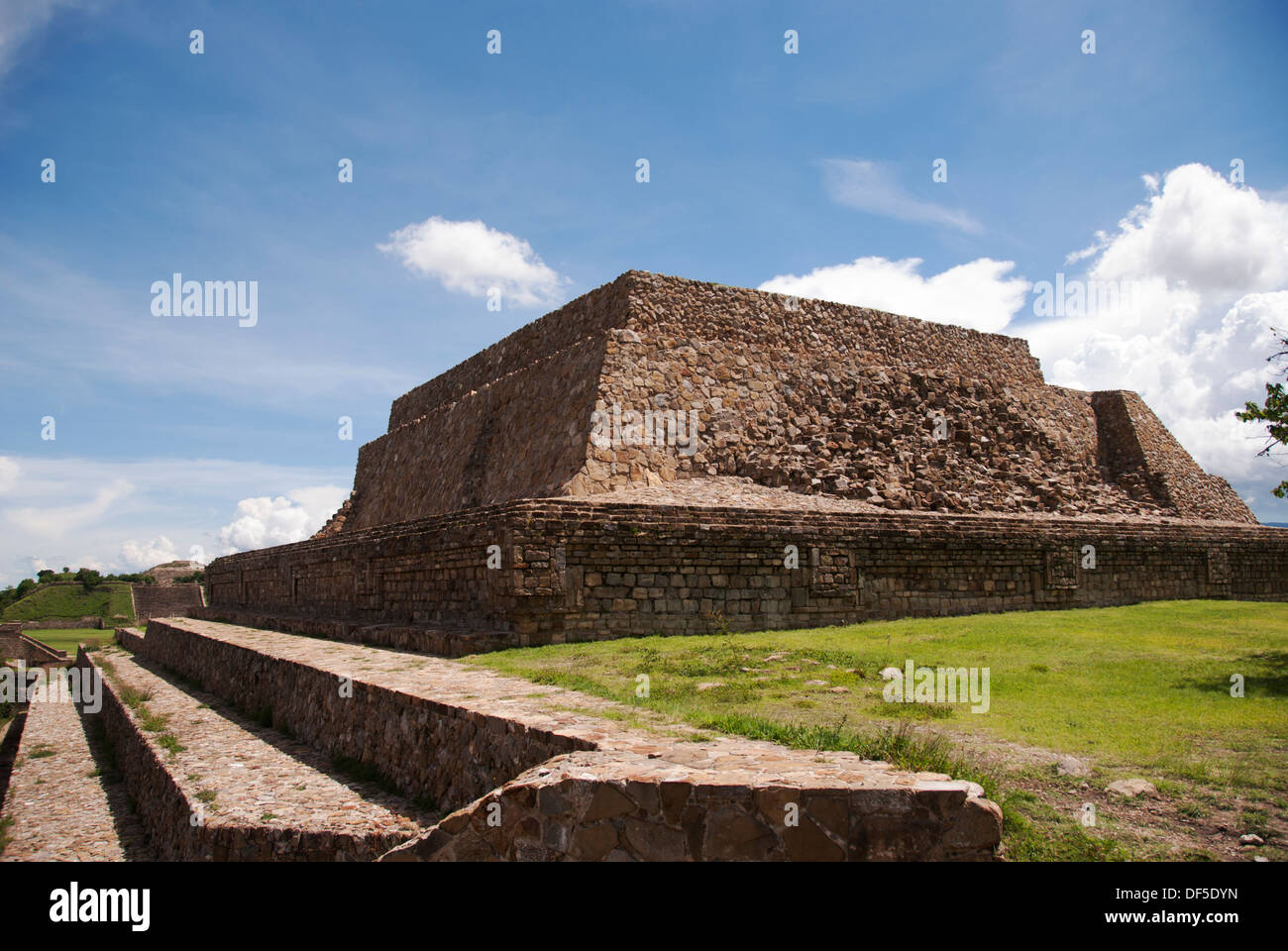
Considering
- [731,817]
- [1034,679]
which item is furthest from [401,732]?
[1034,679]

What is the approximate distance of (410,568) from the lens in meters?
14.1

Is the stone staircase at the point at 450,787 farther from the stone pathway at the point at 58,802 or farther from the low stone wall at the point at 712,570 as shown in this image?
the low stone wall at the point at 712,570

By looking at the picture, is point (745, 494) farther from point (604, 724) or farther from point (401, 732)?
point (604, 724)

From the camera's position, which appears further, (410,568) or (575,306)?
(575,306)

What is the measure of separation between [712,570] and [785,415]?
23.2 ft

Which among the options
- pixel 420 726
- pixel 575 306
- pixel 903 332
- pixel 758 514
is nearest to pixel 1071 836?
pixel 420 726

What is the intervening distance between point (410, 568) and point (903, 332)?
14.2m

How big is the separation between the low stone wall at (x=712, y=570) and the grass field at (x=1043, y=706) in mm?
715

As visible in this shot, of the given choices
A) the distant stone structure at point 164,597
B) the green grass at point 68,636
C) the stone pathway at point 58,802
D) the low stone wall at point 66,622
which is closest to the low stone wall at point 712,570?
the stone pathway at point 58,802

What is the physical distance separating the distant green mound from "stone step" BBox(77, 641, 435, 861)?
4561 centimetres

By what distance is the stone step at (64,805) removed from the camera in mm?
9797
